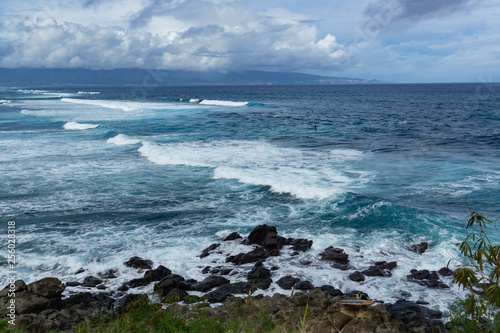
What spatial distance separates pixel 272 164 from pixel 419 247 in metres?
13.4

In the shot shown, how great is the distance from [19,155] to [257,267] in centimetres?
2459

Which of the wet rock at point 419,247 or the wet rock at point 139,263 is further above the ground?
the wet rock at point 419,247

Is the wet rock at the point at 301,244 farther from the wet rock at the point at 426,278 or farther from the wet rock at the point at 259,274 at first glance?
the wet rock at the point at 426,278

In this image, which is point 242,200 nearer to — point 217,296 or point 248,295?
point 217,296

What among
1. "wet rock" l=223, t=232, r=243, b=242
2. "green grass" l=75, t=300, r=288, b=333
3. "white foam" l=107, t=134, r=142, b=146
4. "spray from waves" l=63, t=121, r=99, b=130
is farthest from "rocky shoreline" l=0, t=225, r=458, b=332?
"spray from waves" l=63, t=121, r=99, b=130

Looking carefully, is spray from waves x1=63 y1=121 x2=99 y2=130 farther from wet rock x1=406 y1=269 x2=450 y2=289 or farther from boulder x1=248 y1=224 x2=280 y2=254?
wet rock x1=406 y1=269 x2=450 y2=289

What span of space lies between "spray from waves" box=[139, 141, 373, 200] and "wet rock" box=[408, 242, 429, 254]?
5.30 meters

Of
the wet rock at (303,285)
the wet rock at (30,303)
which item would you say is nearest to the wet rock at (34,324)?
the wet rock at (30,303)

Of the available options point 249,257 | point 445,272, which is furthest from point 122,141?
point 445,272

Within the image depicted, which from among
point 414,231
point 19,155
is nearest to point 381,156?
point 414,231

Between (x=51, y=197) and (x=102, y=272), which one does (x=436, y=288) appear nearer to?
(x=102, y=272)

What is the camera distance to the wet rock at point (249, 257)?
12.7 metres

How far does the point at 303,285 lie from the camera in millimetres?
10867

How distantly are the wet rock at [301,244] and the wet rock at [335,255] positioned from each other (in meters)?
0.58
